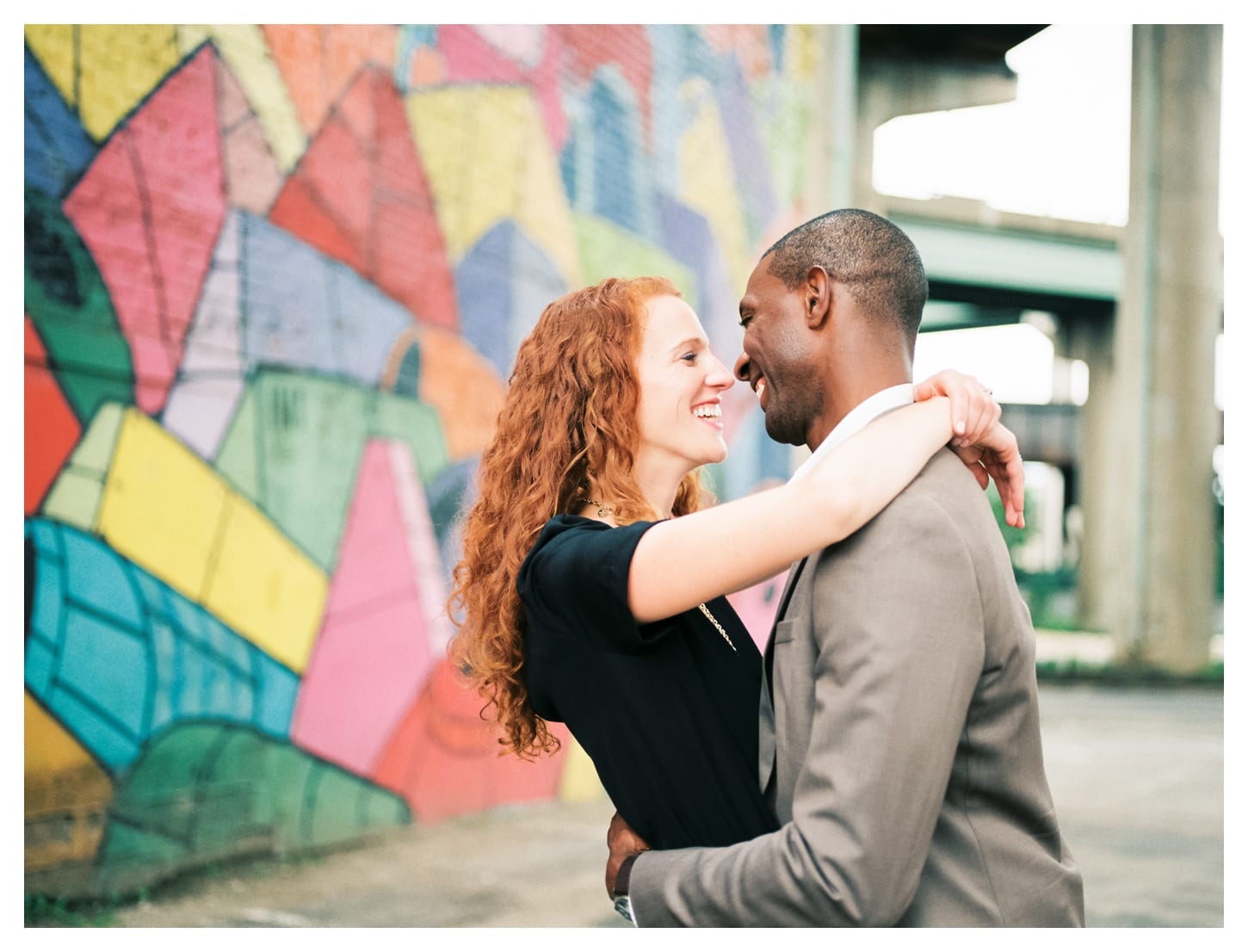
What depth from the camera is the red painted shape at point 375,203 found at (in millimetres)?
6168

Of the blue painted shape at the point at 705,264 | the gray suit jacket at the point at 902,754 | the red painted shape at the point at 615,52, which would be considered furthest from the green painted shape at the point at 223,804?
the red painted shape at the point at 615,52

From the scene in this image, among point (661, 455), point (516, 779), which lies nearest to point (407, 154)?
point (516, 779)

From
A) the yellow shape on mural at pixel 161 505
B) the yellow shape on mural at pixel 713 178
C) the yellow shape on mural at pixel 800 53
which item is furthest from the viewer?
the yellow shape on mural at pixel 800 53

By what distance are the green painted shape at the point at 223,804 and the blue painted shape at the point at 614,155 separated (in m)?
4.41

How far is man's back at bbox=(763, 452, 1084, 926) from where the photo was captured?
1.56 m

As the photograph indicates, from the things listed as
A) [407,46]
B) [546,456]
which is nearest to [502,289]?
[407,46]

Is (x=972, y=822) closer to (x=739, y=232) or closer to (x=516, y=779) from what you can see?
(x=516, y=779)

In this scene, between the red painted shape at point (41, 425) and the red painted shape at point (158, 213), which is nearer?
the red painted shape at point (41, 425)

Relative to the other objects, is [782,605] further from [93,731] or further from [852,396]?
[93,731]

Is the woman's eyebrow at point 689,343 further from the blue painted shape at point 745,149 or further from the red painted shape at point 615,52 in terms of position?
the blue painted shape at point 745,149

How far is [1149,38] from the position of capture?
74.8 feet

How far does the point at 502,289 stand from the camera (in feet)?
24.7
